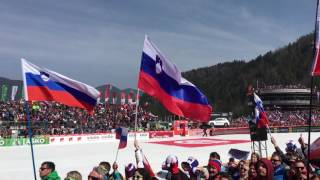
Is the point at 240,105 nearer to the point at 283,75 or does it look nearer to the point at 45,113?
the point at 283,75

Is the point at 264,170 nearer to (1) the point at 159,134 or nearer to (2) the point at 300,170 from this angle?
(2) the point at 300,170

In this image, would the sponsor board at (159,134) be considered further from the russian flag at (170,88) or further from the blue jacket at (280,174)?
the blue jacket at (280,174)

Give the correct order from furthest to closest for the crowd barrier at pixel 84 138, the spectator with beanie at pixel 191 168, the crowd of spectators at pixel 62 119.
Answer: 1. the crowd of spectators at pixel 62 119
2. the crowd barrier at pixel 84 138
3. the spectator with beanie at pixel 191 168

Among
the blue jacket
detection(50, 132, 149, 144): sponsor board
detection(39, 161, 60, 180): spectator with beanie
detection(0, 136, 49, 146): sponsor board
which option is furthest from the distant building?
detection(39, 161, 60, 180): spectator with beanie

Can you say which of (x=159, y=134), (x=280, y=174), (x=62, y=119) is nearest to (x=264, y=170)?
(x=280, y=174)

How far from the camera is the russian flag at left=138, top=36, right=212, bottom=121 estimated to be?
946 cm

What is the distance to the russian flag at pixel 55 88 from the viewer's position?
9867 mm

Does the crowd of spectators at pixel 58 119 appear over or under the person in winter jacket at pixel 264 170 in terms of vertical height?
over

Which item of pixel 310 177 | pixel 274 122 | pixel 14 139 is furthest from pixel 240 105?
pixel 310 177

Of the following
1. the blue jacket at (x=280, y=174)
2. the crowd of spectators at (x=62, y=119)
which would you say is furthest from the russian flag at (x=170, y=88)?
A: the crowd of spectators at (x=62, y=119)

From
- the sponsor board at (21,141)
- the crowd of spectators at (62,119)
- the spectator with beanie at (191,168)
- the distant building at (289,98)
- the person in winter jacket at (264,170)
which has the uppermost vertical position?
the distant building at (289,98)

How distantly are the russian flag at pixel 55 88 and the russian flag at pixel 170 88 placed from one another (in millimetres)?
1468

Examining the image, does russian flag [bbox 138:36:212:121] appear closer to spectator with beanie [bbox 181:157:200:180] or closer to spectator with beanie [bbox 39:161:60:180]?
spectator with beanie [bbox 181:157:200:180]

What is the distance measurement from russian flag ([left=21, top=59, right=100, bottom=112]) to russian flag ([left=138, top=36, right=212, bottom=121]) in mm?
1468
